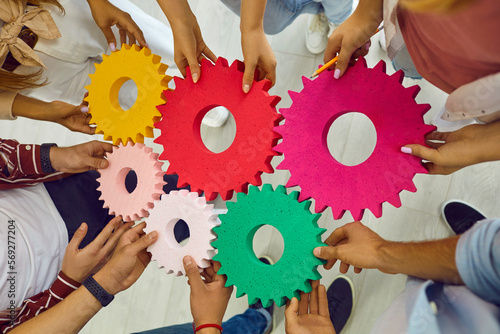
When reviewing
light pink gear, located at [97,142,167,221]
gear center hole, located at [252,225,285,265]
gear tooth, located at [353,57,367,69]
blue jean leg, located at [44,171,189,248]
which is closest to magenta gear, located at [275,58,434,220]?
gear tooth, located at [353,57,367,69]

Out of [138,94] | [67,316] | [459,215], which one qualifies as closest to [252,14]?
[138,94]

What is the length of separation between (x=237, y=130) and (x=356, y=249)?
37 centimetres

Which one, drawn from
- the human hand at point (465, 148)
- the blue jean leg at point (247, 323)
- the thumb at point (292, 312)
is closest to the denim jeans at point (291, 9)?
the human hand at point (465, 148)

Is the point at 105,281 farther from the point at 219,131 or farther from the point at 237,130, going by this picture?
the point at 219,131

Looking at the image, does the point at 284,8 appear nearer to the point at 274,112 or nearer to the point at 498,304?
the point at 274,112

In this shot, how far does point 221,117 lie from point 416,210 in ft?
2.77

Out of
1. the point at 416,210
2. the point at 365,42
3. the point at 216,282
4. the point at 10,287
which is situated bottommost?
the point at 10,287

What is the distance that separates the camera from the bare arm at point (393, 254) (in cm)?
56

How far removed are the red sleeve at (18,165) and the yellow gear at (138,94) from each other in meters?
0.18

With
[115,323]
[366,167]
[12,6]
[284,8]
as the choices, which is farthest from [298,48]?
[115,323]

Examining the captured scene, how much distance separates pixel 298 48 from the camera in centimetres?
149

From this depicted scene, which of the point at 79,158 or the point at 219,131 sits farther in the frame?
the point at 219,131

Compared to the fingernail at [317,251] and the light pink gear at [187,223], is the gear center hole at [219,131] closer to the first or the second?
the light pink gear at [187,223]

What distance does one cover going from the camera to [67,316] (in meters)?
0.81
